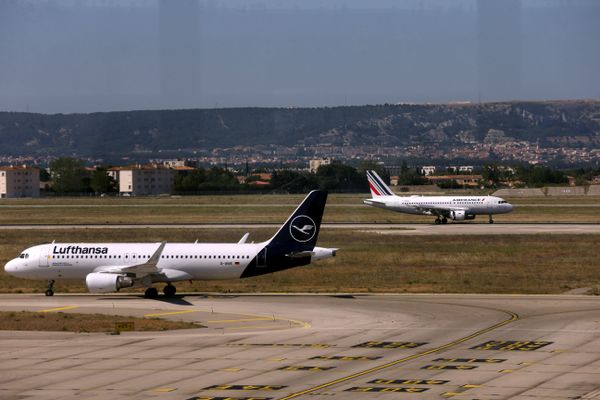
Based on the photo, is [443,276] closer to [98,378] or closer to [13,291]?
[13,291]

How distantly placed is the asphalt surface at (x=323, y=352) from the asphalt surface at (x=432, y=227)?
50.7m

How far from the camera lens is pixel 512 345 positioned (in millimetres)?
41375

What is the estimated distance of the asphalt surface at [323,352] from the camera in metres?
33.3

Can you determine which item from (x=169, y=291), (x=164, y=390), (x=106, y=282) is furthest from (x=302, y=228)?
(x=164, y=390)

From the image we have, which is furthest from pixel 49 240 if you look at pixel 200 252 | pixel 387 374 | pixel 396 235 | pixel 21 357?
pixel 387 374

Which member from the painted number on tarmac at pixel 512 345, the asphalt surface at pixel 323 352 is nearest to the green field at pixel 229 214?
the asphalt surface at pixel 323 352

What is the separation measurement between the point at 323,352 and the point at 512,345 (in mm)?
7213

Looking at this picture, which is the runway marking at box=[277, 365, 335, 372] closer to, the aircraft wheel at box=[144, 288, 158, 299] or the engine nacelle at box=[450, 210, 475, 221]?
the aircraft wheel at box=[144, 288, 158, 299]

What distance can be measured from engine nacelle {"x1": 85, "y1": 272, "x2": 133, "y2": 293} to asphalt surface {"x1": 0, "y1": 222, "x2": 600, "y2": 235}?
171 ft

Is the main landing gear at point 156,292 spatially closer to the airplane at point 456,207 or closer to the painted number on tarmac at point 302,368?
the painted number on tarmac at point 302,368

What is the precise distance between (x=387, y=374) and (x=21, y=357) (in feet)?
43.6

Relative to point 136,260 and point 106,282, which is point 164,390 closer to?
point 106,282

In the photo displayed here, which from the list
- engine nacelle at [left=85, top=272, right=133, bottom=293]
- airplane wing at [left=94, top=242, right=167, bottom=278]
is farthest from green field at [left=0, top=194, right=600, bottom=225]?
engine nacelle at [left=85, top=272, right=133, bottom=293]

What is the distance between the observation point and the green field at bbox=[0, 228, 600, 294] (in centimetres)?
6425
